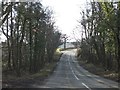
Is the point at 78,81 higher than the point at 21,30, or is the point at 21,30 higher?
the point at 21,30

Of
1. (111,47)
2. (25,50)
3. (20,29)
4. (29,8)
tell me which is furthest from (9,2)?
(25,50)

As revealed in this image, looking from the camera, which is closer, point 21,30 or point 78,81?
point 78,81

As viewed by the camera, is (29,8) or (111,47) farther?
(111,47)

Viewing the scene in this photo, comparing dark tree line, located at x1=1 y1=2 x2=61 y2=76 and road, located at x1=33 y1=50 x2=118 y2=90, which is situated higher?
dark tree line, located at x1=1 y1=2 x2=61 y2=76

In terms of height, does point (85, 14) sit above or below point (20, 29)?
above

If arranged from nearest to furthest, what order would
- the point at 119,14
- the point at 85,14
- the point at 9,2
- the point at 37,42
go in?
the point at 9,2 < the point at 119,14 < the point at 37,42 < the point at 85,14

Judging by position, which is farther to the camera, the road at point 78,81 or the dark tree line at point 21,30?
the dark tree line at point 21,30

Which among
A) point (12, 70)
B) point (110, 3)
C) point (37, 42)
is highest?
point (110, 3)

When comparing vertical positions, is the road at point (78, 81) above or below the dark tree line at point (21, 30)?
below

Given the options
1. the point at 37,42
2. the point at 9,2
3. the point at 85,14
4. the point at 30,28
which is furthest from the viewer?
the point at 85,14

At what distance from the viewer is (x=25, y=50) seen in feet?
207

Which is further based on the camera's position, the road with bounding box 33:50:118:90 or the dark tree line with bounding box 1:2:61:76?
the dark tree line with bounding box 1:2:61:76

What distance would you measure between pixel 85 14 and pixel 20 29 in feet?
106

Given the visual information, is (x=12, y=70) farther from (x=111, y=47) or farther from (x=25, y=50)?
(x=111, y=47)
